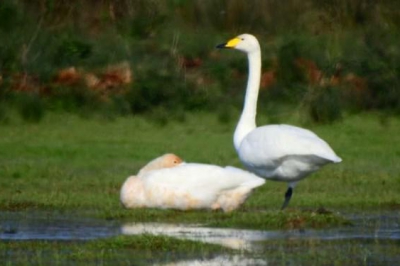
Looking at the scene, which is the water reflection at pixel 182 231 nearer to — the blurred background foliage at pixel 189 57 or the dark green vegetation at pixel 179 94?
the dark green vegetation at pixel 179 94

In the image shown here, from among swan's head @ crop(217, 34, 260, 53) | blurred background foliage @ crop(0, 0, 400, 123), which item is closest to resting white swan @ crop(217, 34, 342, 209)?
swan's head @ crop(217, 34, 260, 53)

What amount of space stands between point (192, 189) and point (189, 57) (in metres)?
8.46

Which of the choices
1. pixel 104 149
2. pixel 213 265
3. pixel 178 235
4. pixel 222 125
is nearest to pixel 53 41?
pixel 222 125

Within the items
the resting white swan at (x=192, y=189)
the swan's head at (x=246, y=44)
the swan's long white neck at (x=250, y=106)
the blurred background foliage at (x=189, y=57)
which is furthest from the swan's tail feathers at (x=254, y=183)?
the blurred background foliage at (x=189, y=57)

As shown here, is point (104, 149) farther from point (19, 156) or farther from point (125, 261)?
point (125, 261)

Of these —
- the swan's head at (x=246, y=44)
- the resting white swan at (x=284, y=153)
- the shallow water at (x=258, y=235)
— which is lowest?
the shallow water at (x=258, y=235)

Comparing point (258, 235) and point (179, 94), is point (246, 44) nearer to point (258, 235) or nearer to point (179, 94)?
point (258, 235)

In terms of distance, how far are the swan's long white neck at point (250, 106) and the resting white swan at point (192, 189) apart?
520mm

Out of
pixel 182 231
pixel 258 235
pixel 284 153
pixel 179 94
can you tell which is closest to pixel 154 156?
pixel 179 94

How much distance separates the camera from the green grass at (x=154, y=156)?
37.0ft

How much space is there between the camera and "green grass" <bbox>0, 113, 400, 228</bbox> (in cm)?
1127

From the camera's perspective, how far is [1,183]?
41.9 feet

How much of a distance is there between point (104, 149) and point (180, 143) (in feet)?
3.11

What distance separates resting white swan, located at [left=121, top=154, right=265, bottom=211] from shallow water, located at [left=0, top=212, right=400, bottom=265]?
61 cm
